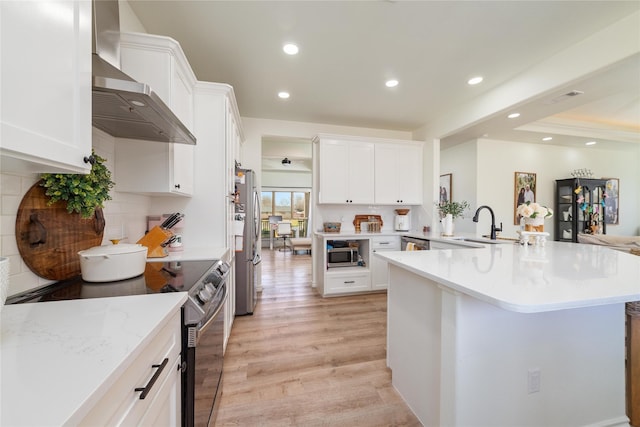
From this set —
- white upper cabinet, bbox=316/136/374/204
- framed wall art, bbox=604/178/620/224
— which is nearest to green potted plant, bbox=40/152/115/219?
white upper cabinet, bbox=316/136/374/204

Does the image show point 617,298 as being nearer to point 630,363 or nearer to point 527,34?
point 630,363

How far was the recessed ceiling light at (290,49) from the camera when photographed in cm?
218

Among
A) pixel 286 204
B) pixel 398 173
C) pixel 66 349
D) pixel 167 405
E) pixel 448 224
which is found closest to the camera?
pixel 66 349

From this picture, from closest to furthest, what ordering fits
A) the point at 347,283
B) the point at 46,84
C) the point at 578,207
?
the point at 46,84 → the point at 347,283 → the point at 578,207

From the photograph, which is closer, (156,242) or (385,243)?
(156,242)

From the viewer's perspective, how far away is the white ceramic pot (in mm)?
1190

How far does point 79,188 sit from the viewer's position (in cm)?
116

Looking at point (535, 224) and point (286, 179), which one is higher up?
point (286, 179)

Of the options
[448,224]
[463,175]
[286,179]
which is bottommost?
[448,224]

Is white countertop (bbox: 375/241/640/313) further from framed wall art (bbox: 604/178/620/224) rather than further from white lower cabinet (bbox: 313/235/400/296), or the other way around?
framed wall art (bbox: 604/178/620/224)

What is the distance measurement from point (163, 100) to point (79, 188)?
76 cm

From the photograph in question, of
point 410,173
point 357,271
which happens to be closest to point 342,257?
point 357,271

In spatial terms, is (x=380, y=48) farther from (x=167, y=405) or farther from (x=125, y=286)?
(x=167, y=405)

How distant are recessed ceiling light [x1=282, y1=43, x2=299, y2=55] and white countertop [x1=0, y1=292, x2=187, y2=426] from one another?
7.31 ft
